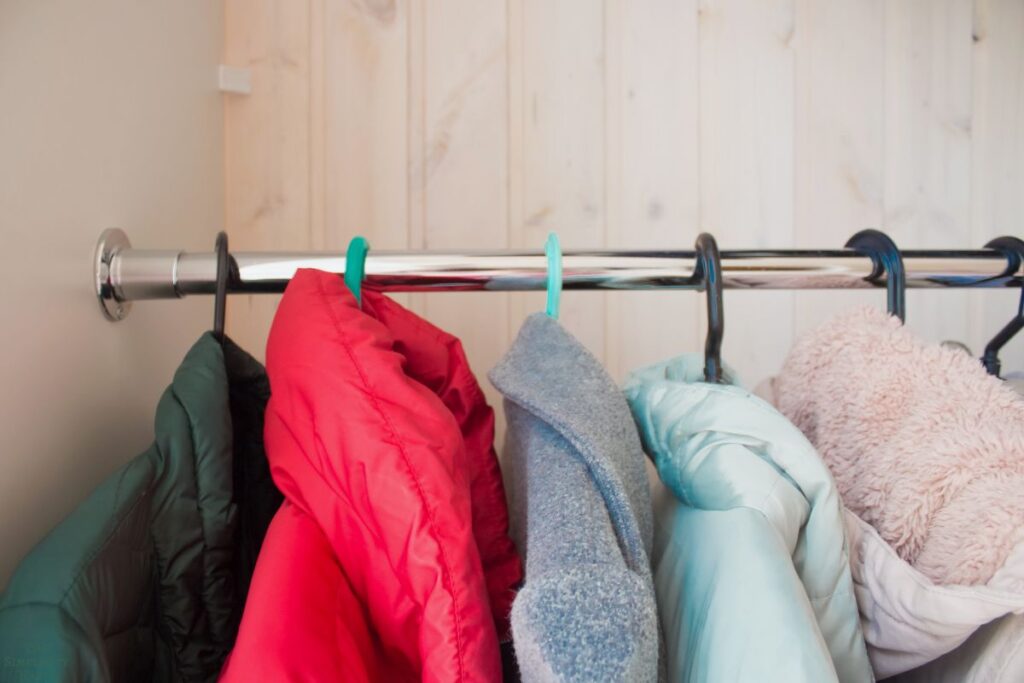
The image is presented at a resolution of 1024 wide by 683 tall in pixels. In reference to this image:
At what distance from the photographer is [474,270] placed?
0.54m

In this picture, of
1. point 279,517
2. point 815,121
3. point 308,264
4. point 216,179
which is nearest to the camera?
point 279,517

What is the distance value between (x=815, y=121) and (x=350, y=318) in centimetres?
86

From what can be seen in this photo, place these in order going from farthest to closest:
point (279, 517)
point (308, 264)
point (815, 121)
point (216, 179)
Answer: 1. point (815, 121)
2. point (216, 179)
3. point (308, 264)
4. point (279, 517)

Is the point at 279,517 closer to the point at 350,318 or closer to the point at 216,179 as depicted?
the point at 350,318

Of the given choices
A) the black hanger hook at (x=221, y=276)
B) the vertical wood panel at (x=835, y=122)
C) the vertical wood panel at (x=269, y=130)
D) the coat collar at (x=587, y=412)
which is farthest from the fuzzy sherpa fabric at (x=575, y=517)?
the vertical wood panel at (x=835, y=122)

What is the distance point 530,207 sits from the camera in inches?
38.9

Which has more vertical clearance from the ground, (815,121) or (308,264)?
(815,121)

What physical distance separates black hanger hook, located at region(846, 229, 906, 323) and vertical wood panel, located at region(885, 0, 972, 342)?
20.9 inches

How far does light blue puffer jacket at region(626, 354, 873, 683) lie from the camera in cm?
34

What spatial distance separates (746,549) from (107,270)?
1.70 feet

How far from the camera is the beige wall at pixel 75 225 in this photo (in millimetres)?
461

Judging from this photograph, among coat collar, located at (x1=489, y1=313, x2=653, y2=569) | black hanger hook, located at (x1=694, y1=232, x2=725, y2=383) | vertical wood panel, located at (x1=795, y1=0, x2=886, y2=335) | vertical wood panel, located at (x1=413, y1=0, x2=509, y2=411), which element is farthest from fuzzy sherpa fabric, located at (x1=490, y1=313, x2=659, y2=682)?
vertical wood panel, located at (x1=795, y1=0, x2=886, y2=335)

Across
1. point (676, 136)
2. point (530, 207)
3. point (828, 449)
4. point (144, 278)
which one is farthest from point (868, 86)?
point (144, 278)

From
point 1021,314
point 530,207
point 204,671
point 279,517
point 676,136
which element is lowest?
point 204,671
